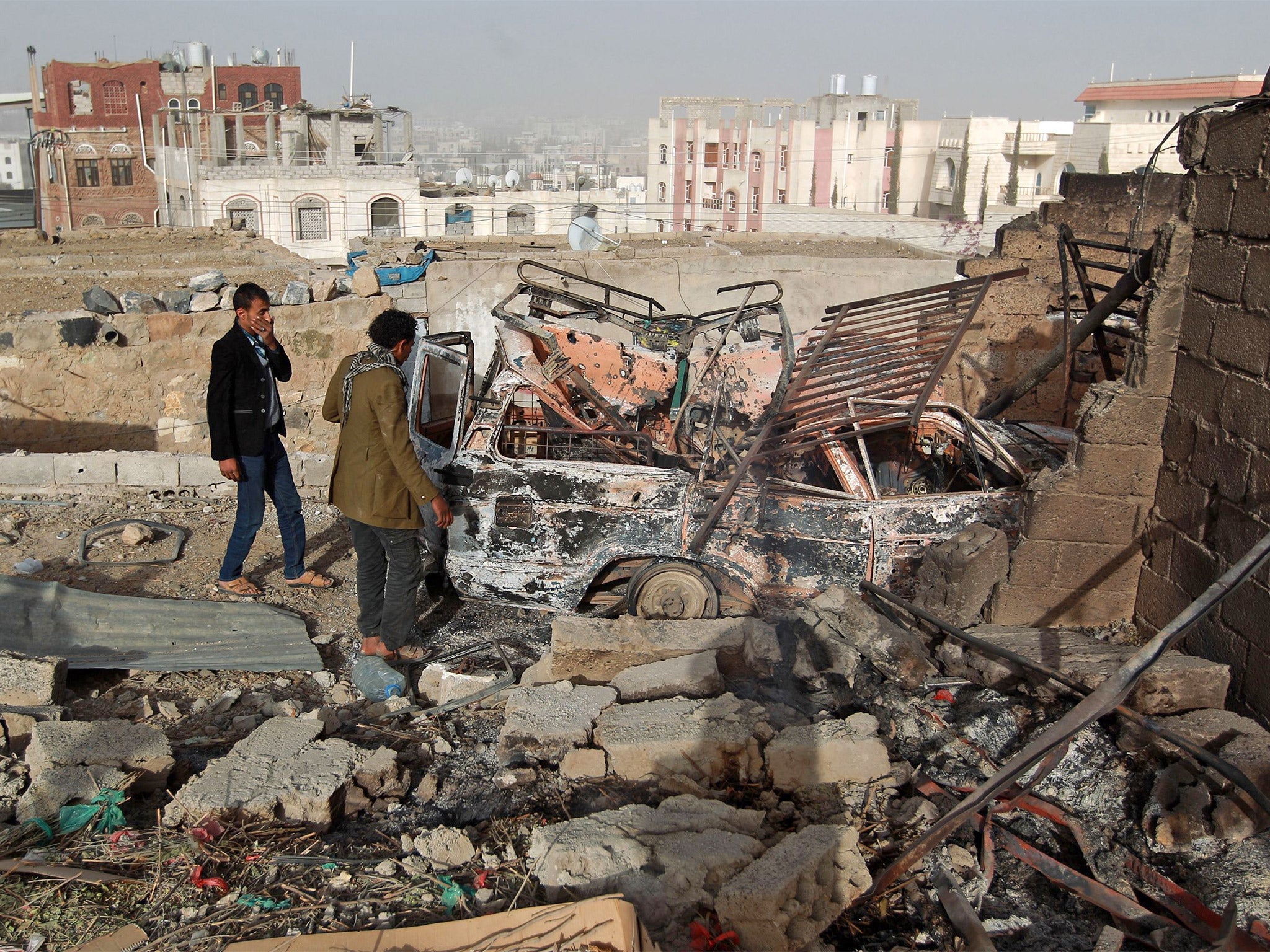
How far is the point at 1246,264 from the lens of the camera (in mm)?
4242

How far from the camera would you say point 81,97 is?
4616 cm

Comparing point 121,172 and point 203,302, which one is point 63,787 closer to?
point 203,302

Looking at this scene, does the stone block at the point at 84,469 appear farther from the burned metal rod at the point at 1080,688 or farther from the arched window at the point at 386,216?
the arched window at the point at 386,216

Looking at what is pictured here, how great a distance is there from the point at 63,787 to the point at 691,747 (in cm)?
247

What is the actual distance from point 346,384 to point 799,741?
2876 millimetres

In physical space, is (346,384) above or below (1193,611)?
above

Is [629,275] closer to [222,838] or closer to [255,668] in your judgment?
[255,668]

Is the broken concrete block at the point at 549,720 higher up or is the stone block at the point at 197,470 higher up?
the stone block at the point at 197,470

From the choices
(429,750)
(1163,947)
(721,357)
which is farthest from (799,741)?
(721,357)

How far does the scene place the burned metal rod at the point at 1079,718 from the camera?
9.91 ft

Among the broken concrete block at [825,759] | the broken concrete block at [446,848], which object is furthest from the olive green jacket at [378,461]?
the broken concrete block at [825,759]

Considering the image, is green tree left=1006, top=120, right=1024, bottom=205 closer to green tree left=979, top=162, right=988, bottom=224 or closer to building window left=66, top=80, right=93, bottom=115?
green tree left=979, top=162, right=988, bottom=224

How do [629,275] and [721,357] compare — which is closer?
[721,357]

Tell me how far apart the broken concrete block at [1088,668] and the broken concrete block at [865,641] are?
24 cm
